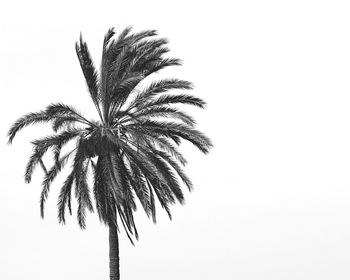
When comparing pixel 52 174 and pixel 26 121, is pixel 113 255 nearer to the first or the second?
pixel 52 174

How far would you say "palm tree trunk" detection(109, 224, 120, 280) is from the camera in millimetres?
32719

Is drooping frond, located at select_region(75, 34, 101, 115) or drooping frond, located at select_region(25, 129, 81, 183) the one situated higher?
drooping frond, located at select_region(75, 34, 101, 115)

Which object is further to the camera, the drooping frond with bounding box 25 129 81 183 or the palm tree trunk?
the palm tree trunk

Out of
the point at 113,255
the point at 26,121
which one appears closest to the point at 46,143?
the point at 26,121

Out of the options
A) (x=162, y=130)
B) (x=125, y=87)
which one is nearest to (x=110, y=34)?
(x=125, y=87)

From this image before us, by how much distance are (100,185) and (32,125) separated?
13.5 feet

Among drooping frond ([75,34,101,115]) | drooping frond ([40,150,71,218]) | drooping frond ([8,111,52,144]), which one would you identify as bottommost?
drooping frond ([40,150,71,218])

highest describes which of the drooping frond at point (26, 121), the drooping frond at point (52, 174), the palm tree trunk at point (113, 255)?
the drooping frond at point (26, 121)

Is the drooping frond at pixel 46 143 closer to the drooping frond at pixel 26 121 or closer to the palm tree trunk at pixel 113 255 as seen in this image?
the drooping frond at pixel 26 121

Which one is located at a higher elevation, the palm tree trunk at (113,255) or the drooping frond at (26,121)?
the drooping frond at (26,121)

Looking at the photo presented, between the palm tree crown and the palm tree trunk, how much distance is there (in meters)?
1.31

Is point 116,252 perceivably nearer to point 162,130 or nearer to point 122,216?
point 122,216

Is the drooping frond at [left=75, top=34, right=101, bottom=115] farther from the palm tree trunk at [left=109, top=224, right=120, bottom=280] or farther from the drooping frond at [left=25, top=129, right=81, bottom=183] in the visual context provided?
the palm tree trunk at [left=109, top=224, right=120, bottom=280]

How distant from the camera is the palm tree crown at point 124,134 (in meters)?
30.7
